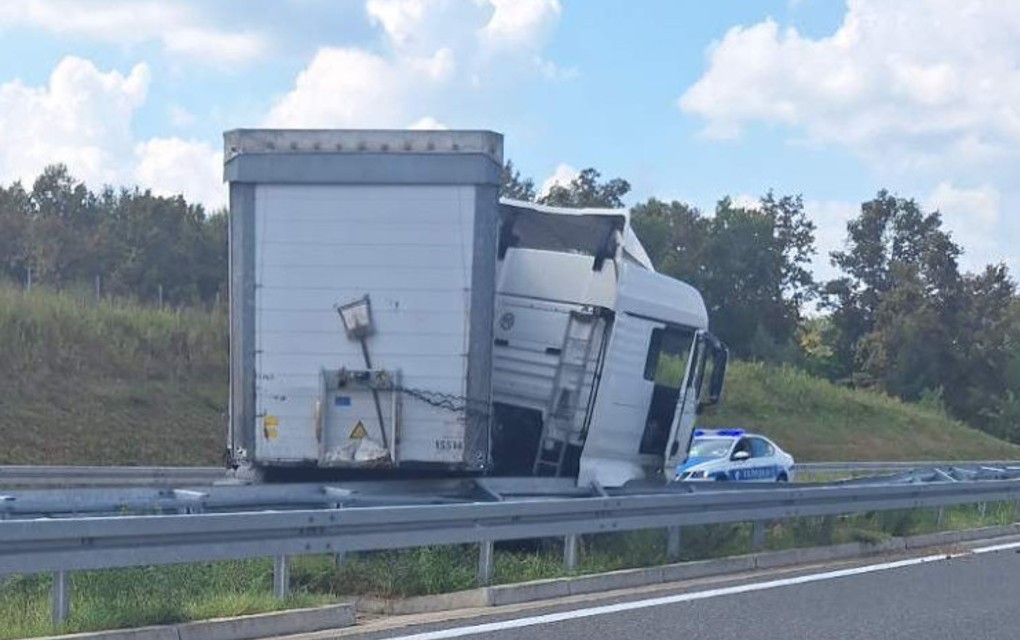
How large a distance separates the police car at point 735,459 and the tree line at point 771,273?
30.1 meters

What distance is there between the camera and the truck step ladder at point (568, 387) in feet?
48.5

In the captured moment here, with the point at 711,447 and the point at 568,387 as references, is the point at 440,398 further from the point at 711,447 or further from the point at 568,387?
the point at 711,447

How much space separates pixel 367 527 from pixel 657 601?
2.37 metres

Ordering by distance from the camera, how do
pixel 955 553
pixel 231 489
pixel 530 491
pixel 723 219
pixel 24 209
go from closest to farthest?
pixel 231 489 → pixel 530 491 → pixel 955 553 → pixel 24 209 → pixel 723 219

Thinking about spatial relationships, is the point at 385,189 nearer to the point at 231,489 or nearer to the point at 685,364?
the point at 231,489

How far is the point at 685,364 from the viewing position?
53.8 ft

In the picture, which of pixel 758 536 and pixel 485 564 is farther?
pixel 758 536

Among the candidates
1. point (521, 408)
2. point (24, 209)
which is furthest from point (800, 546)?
point (24, 209)

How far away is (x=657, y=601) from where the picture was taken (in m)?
12.0

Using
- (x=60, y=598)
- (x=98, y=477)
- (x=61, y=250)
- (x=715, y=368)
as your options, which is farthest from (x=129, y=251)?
(x=60, y=598)

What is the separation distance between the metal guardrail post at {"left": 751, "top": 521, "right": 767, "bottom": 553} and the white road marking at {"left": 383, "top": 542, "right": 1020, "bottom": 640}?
950mm

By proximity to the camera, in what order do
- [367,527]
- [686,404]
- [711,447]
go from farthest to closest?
[711,447], [686,404], [367,527]

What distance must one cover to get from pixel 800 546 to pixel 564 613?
5.27 m

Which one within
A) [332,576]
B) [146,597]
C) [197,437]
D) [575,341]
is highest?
[575,341]
